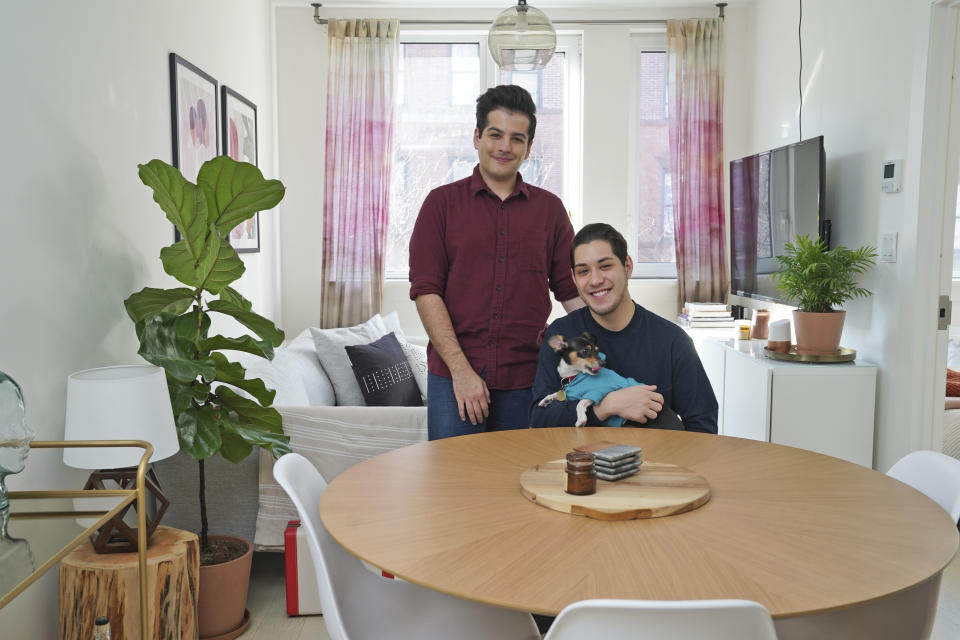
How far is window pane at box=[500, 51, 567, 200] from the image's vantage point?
5.39 meters

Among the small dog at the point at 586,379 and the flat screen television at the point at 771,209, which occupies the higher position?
the flat screen television at the point at 771,209

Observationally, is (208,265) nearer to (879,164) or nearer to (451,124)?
(879,164)

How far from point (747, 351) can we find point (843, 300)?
53 centimetres

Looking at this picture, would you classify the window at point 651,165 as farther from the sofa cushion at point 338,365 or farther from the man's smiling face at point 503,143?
the man's smiling face at point 503,143

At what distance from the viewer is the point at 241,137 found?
170 inches

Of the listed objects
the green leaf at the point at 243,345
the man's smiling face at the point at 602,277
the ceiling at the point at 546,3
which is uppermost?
the ceiling at the point at 546,3

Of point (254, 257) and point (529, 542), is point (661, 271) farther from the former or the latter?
point (529, 542)

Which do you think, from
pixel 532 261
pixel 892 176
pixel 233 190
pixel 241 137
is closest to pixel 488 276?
pixel 532 261

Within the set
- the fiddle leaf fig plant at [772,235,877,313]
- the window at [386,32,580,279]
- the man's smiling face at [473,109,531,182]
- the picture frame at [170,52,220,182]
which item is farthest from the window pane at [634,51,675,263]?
the man's smiling face at [473,109,531,182]

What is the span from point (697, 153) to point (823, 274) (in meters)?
1.98

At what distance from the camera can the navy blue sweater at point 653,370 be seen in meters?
2.14

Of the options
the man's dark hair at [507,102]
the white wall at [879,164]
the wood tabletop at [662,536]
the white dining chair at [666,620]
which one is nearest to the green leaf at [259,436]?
the wood tabletop at [662,536]

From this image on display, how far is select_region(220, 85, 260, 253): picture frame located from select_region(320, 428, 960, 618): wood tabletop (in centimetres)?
258

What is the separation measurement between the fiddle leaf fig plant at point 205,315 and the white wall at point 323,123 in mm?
2722
